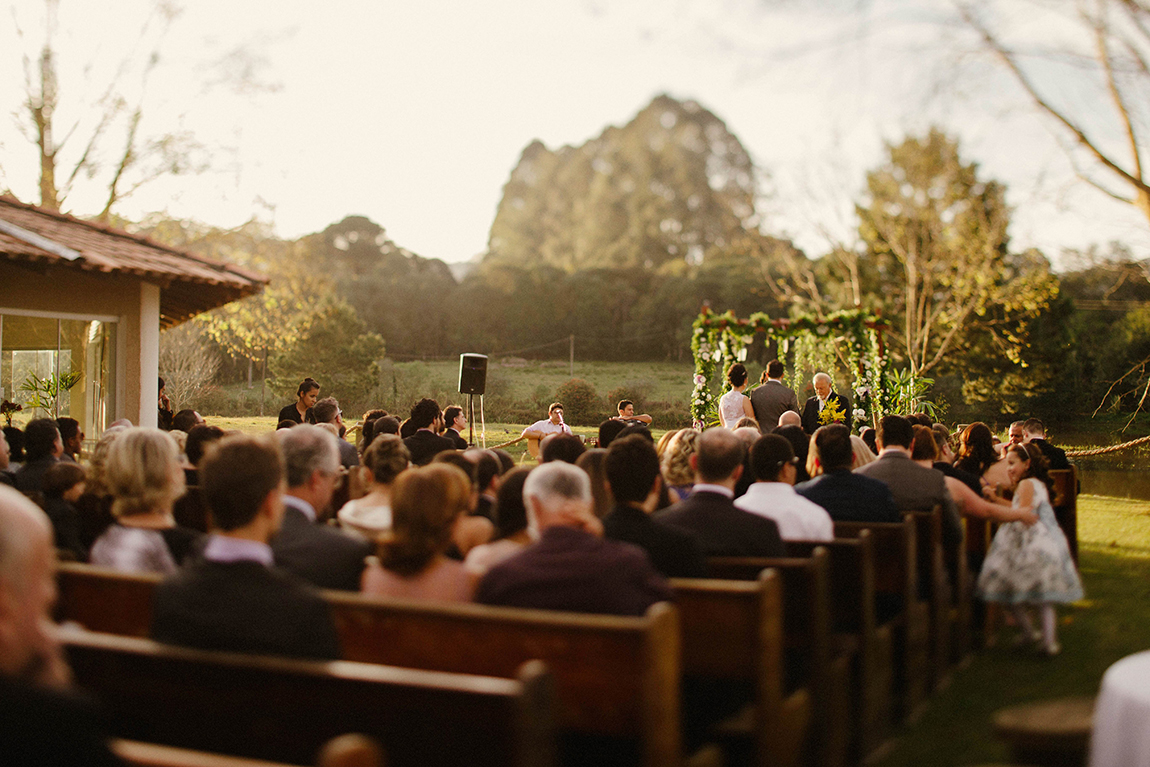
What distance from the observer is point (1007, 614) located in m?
6.53

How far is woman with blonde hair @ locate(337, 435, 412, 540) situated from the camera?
4496 mm

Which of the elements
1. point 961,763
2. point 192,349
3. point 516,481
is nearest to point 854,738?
point 961,763

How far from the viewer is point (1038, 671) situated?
5254mm

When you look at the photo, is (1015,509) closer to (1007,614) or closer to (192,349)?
(1007,614)

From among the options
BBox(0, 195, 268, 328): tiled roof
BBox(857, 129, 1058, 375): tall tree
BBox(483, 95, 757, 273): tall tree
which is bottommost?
BBox(0, 195, 268, 328): tiled roof

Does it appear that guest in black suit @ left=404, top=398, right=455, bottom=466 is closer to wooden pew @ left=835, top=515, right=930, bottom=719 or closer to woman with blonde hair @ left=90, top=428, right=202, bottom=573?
woman with blonde hair @ left=90, top=428, right=202, bottom=573

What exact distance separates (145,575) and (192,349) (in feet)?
93.2

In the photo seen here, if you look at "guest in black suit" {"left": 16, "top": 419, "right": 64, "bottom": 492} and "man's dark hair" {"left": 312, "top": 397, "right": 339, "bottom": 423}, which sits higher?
"man's dark hair" {"left": 312, "top": 397, "right": 339, "bottom": 423}

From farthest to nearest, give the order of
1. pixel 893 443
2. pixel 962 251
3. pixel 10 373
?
1. pixel 962 251
2. pixel 10 373
3. pixel 893 443

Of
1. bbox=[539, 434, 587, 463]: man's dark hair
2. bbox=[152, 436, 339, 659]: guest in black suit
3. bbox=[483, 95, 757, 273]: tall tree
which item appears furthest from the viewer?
bbox=[483, 95, 757, 273]: tall tree

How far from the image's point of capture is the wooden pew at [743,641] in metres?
2.94

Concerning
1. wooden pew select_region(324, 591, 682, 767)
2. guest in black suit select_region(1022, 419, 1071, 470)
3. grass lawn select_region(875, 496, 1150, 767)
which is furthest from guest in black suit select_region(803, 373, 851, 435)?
wooden pew select_region(324, 591, 682, 767)

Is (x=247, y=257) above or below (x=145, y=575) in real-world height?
above

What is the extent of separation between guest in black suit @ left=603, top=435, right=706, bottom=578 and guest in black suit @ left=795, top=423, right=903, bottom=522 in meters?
1.87
